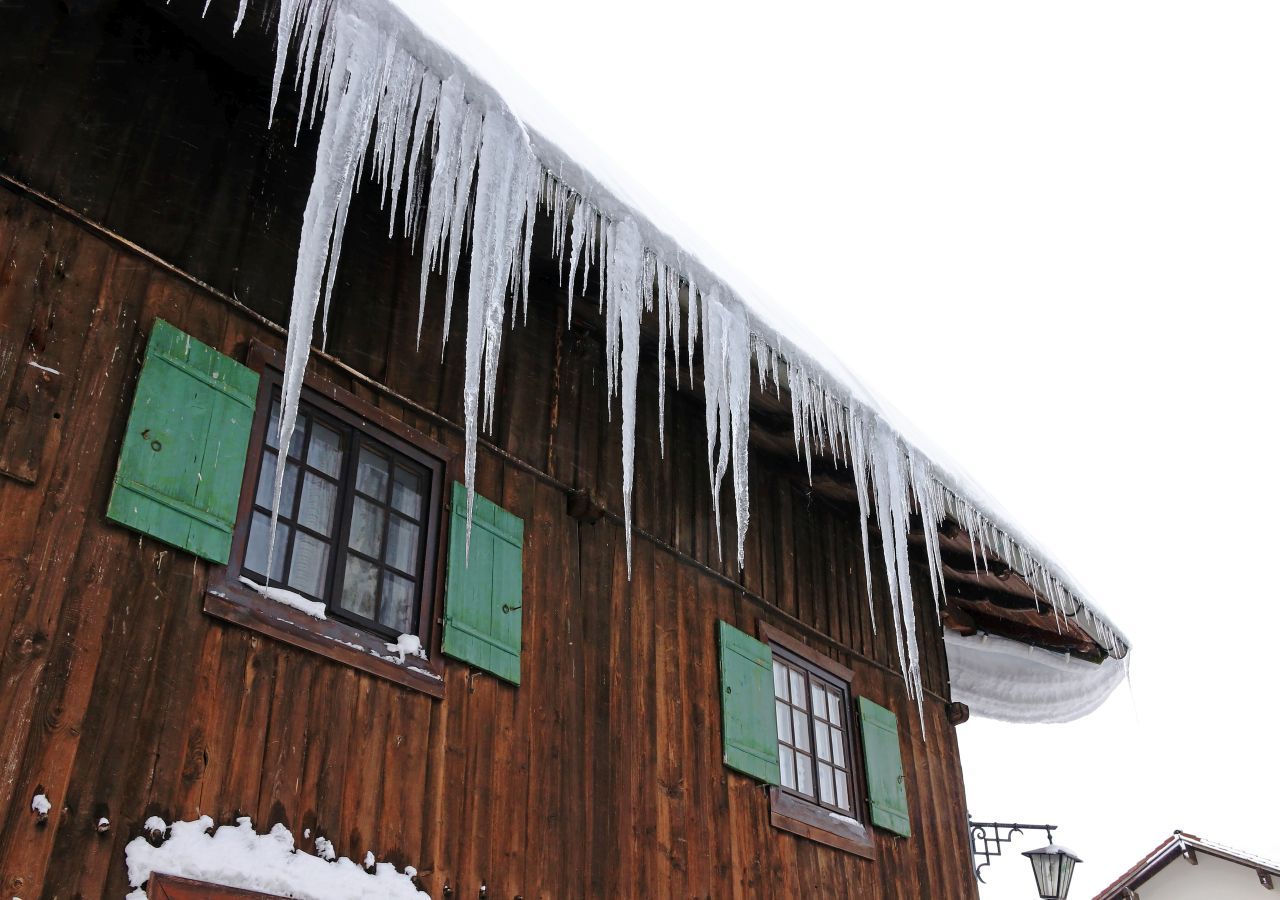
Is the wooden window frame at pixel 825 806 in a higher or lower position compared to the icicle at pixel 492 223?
→ lower

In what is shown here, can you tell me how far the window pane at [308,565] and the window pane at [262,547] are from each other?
44 millimetres

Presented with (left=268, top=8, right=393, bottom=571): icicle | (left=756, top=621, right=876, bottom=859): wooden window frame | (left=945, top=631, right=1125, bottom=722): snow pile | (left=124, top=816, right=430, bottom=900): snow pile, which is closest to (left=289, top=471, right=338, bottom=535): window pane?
(left=268, top=8, right=393, bottom=571): icicle

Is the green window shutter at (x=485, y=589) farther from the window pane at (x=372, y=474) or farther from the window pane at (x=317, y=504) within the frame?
the window pane at (x=317, y=504)

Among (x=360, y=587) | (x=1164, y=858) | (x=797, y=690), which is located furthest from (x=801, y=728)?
(x=1164, y=858)

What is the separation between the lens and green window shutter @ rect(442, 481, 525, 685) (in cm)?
454

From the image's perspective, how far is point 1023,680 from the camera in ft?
32.7

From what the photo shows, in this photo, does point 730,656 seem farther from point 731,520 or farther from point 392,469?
point 392,469

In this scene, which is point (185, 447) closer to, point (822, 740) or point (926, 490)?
point (926, 490)

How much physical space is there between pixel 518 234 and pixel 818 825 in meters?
3.56

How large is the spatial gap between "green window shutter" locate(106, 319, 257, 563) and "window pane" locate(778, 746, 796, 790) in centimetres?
339

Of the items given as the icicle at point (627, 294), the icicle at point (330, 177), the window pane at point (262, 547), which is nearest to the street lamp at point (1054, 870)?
the icicle at point (627, 294)

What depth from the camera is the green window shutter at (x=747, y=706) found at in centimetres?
572

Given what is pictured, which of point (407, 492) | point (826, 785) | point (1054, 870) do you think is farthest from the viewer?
point (1054, 870)

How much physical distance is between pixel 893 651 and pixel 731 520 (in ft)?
6.02
